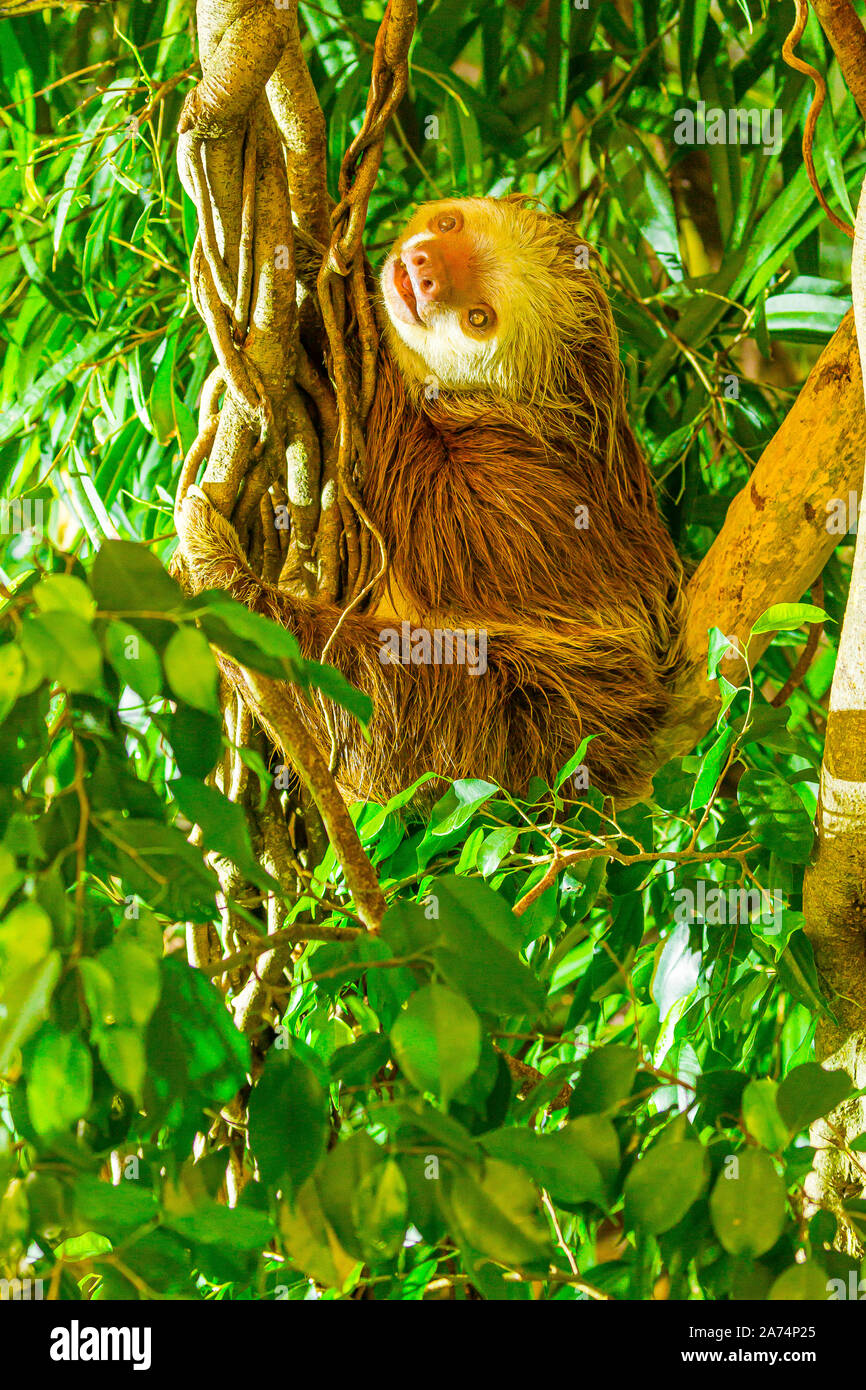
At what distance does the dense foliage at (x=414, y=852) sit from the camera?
1.51ft

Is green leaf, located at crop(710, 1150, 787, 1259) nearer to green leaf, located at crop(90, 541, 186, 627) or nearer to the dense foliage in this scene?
the dense foliage

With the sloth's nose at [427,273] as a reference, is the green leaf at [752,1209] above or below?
below

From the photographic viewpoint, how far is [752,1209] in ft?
1.63

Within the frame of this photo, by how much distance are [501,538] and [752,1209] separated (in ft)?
3.02

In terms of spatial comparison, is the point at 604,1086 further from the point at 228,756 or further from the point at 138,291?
the point at 138,291

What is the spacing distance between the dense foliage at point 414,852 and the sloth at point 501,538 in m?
0.09

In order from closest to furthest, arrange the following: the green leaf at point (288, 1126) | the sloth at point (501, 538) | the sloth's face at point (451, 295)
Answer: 1. the green leaf at point (288, 1126)
2. the sloth at point (501, 538)
3. the sloth's face at point (451, 295)

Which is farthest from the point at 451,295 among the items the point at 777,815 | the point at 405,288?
the point at 777,815

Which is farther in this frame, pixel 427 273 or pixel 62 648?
pixel 427 273

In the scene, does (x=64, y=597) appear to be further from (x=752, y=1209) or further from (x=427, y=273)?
(x=427, y=273)

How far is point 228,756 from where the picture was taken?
3.59 ft

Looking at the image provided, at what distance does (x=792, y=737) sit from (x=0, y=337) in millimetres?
1275

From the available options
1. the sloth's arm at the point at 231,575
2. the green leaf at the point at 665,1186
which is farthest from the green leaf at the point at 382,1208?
the sloth's arm at the point at 231,575

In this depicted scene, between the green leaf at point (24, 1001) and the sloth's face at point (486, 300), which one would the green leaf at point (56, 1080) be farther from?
the sloth's face at point (486, 300)
